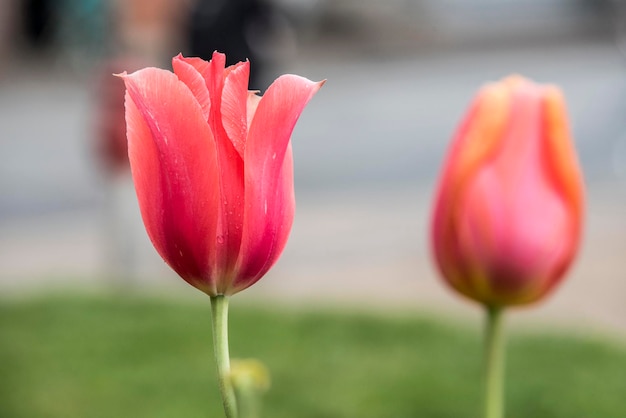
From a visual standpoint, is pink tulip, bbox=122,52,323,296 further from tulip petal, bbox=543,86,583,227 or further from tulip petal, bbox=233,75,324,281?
tulip petal, bbox=543,86,583,227

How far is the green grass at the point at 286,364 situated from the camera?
3.91 metres

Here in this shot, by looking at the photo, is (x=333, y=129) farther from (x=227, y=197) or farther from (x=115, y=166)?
(x=227, y=197)

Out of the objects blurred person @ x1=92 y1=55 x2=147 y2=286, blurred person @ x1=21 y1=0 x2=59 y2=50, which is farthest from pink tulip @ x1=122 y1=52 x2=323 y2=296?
blurred person @ x1=21 y1=0 x2=59 y2=50

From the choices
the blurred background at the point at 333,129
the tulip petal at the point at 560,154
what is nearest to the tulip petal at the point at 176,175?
the tulip petal at the point at 560,154

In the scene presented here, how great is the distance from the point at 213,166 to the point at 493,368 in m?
0.36

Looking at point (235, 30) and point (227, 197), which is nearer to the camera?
point (227, 197)

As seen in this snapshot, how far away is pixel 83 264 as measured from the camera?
23.7ft

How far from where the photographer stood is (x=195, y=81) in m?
0.71

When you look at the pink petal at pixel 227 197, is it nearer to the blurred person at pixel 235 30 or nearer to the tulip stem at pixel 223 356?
the tulip stem at pixel 223 356

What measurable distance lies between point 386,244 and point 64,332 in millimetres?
2953

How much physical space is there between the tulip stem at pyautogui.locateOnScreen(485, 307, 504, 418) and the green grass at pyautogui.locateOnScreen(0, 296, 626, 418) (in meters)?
2.54

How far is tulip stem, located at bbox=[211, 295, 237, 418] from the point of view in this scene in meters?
0.65

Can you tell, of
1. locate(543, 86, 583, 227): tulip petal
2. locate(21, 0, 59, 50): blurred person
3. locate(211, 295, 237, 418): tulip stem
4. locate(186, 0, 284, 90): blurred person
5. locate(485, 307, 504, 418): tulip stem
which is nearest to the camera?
locate(211, 295, 237, 418): tulip stem

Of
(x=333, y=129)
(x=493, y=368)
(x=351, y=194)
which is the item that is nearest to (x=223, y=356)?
(x=493, y=368)
